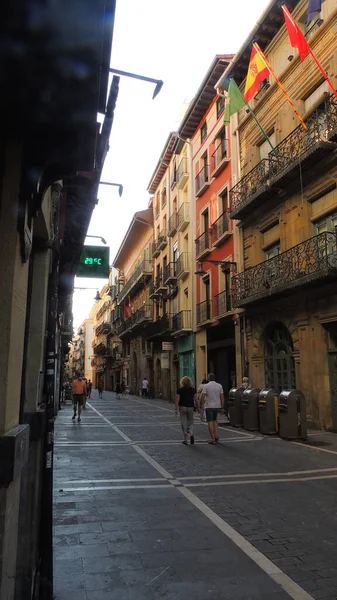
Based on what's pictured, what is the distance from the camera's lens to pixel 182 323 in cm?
2908

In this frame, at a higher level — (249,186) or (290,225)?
(249,186)

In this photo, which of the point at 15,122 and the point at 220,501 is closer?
the point at 15,122

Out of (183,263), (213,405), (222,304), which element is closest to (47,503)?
(213,405)

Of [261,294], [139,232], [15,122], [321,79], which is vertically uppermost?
[139,232]

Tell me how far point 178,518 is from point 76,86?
492cm

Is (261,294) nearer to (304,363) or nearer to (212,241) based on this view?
(304,363)

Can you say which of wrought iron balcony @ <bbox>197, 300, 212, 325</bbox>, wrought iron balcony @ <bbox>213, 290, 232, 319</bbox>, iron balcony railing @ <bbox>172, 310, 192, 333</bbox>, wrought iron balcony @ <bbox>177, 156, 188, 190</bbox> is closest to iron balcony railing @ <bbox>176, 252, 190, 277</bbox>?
iron balcony railing @ <bbox>172, 310, 192, 333</bbox>

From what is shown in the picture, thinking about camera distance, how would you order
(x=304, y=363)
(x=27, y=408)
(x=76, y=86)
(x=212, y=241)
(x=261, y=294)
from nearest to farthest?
(x=76, y=86) < (x=27, y=408) < (x=304, y=363) < (x=261, y=294) < (x=212, y=241)

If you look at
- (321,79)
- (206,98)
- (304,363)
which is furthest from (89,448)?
(206,98)

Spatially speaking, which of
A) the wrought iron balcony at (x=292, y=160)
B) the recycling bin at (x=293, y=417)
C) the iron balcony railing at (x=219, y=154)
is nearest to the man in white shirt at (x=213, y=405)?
the recycling bin at (x=293, y=417)

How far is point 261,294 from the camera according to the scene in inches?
669

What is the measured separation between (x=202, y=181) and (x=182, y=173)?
172 inches

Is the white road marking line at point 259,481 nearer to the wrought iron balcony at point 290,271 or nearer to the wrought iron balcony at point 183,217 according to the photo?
the wrought iron balcony at point 290,271

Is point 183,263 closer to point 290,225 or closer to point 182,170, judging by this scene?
point 182,170
